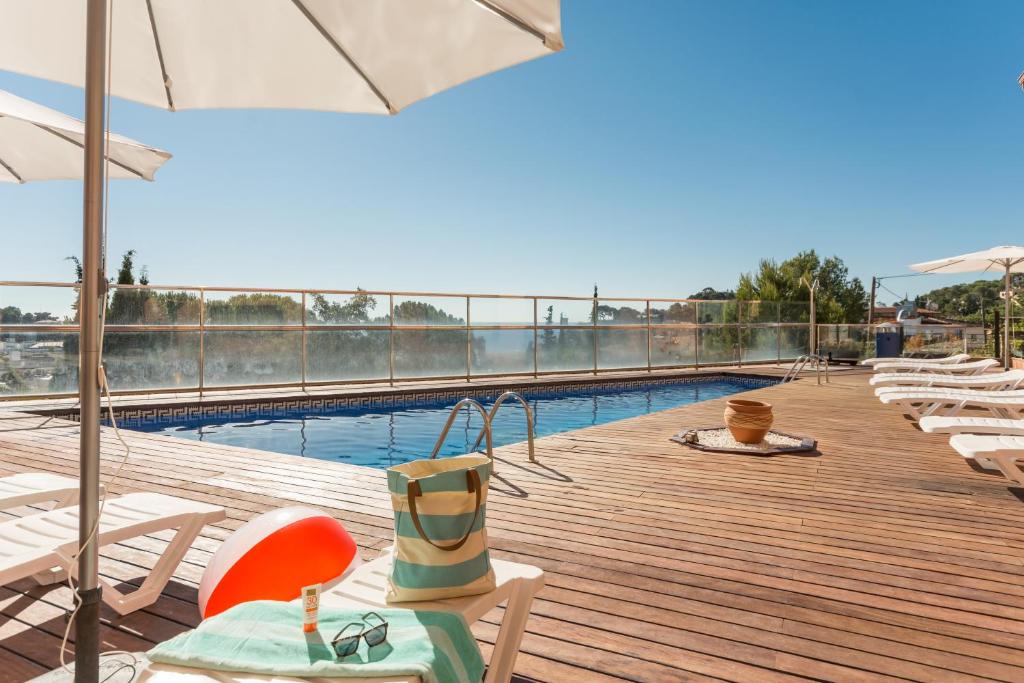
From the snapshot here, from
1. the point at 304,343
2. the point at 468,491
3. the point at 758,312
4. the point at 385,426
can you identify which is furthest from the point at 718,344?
the point at 468,491

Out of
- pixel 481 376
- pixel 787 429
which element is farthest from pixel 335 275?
pixel 787 429

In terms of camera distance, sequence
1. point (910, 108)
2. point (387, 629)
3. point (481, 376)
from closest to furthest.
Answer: point (387, 629) < point (481, 376) < point (910, 108)

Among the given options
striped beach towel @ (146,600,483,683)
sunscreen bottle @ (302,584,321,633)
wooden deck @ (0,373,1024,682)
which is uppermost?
sunscreen bottle @ (302,584,321,633)

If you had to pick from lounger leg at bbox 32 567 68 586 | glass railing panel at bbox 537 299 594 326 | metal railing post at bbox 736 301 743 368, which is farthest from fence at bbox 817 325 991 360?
lounger leg at bbox 32 567 68 586

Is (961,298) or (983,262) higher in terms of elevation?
(961,298)

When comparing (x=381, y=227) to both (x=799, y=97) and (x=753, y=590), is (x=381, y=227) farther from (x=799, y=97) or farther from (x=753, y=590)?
(x=753, y=590)

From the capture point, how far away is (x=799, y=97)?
922 inches

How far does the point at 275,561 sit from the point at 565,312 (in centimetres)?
997

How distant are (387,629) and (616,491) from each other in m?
2.78

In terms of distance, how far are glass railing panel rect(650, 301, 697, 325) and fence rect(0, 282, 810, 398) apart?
3 centimetres

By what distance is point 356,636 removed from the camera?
1193 mm

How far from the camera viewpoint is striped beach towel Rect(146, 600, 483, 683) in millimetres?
1114

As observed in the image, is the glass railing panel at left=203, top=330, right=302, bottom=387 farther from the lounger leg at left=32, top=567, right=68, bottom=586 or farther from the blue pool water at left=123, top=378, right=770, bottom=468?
the lounger leg at left=32, top=567, right=68, bottom=586

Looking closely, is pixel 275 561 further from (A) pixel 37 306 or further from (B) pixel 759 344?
(B) pixel 759 344
